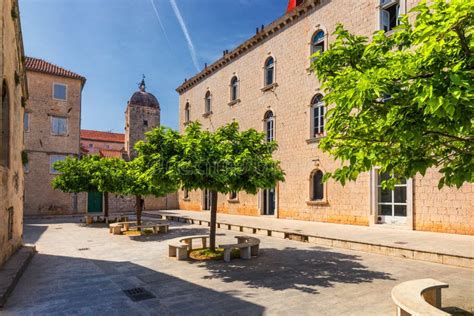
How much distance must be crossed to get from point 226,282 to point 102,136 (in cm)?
6541

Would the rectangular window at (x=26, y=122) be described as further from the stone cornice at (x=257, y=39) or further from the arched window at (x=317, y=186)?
the arched window at (x=317, y=186)

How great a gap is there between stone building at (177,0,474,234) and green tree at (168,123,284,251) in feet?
19.8

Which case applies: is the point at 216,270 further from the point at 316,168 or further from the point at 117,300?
the point at 316,168

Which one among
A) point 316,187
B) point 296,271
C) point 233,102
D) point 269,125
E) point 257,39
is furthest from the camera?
point 233,102

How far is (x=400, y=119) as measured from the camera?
11.4 feet

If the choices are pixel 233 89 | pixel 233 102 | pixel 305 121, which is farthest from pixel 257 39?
pixel 305 121

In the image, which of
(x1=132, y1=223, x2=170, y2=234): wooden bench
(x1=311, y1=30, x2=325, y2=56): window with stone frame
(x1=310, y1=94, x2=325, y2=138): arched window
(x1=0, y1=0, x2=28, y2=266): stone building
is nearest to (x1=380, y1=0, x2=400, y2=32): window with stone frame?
(x1=311, y1=30, x2=325, y2=56): window with stone frame

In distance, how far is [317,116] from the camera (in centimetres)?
1777

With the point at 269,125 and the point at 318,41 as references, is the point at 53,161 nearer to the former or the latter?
the point at 269,125

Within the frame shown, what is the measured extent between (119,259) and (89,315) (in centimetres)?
448

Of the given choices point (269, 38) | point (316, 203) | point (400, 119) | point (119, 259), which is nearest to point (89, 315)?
point (119, 259)

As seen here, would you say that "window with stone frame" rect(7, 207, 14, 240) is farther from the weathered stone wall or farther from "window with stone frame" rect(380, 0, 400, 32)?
the weathered stone wall

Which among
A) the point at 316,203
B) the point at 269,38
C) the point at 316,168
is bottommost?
the point at 316,203

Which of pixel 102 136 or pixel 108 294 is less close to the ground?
pixel 102 136
